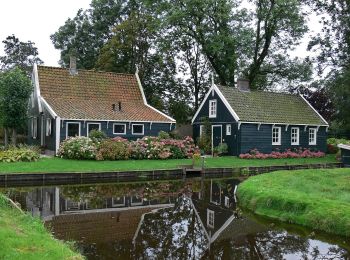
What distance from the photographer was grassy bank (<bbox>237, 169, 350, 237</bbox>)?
11.4 meters

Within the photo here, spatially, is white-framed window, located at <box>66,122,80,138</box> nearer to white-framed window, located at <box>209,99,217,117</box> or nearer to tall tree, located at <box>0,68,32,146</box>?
tall tree, located at <box>0,68,32,146</box>

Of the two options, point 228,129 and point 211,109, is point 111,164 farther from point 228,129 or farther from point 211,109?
point 211,109

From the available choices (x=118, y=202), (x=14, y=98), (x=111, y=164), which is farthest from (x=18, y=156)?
(x=118, y=202)

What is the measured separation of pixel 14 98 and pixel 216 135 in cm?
1454

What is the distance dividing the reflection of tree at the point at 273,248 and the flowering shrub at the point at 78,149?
1594 cm

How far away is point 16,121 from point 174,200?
16.7 metres

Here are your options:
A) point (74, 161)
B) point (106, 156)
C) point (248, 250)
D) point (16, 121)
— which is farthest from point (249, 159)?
point (248, 250)

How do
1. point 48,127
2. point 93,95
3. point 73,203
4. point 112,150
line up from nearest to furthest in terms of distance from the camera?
point 73,203 < point 112,150 < point 48,127 < point 93,95

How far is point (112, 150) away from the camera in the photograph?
25.8m

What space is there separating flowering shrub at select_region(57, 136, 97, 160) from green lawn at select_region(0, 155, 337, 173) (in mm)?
943

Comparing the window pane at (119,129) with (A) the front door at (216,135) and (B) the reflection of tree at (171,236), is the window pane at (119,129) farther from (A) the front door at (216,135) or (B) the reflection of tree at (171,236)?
(B) the reflection of tree at (171,236)

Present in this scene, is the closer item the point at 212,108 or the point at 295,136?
the point at 212,108

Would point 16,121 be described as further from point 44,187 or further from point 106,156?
point 44,187

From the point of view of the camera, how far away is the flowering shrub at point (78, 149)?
25.1 meters
